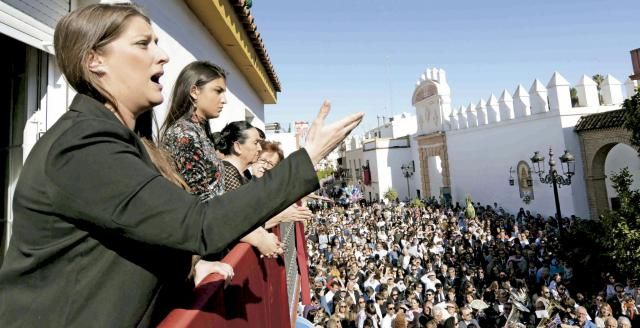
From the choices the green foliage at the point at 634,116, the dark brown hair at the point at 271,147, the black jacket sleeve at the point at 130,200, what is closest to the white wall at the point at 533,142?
the green foliage at the point at 634,116

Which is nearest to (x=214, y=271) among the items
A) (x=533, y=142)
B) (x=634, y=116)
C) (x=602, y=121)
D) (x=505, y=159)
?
(x=634, y=116)

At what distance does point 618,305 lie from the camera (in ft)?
24.6

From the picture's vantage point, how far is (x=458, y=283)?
9.88 meters

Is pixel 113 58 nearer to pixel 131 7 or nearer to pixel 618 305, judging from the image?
pixel 131 7

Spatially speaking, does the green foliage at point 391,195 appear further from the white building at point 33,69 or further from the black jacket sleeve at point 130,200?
the black jacket sleeve at point 130,200

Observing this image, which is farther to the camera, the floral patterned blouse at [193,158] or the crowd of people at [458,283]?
the crowd of people at [458,283]

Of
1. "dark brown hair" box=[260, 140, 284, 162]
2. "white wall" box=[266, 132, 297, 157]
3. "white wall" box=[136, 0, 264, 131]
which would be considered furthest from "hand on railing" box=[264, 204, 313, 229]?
"white wall" box=[266, 132, 297, 157]

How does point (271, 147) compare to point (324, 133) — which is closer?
point (324, 133)

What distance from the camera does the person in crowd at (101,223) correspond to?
31.0 inches

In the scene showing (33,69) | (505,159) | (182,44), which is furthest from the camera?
(505,159)

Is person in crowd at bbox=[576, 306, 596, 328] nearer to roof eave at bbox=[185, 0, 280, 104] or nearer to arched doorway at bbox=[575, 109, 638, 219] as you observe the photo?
roof eave at bbox=[185, 0, 280, 104]

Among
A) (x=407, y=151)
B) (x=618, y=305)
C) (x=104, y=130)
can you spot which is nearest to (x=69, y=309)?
(x=104, y=130)

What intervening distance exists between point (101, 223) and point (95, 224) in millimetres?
20

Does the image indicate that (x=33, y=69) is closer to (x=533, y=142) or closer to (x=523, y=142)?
(x=533, y=142)
